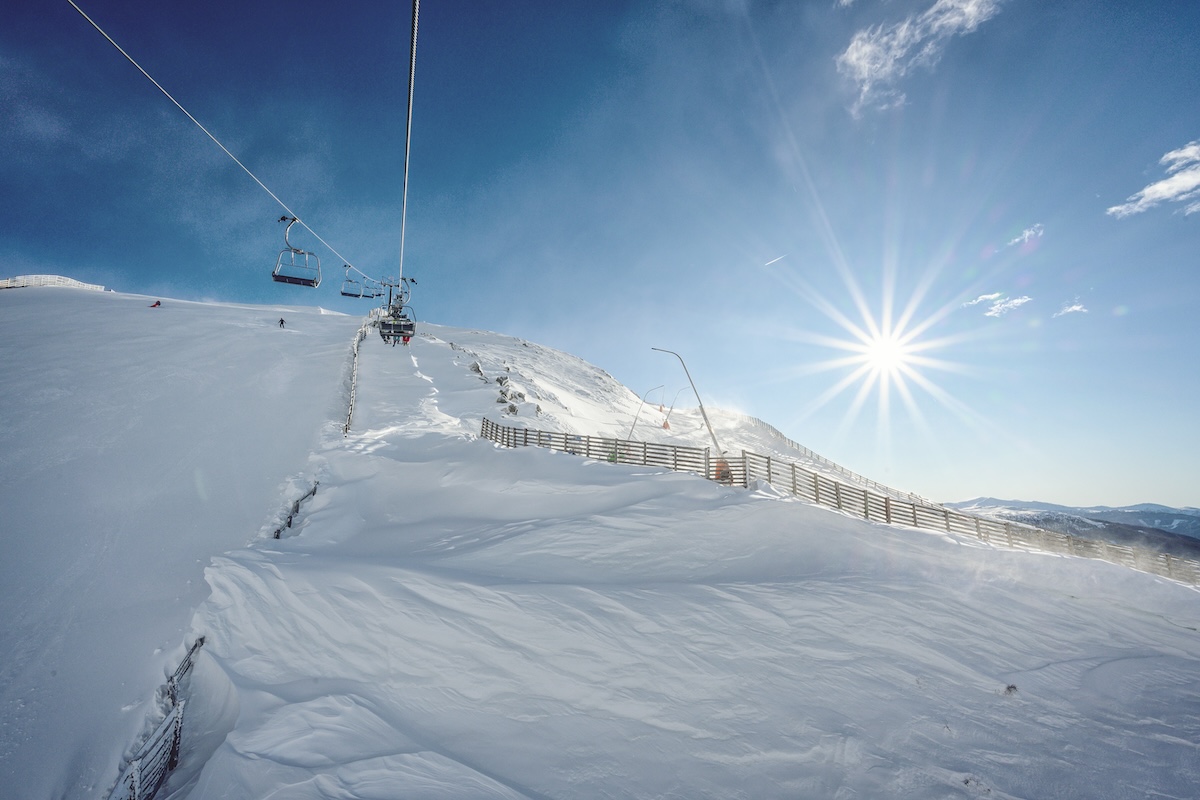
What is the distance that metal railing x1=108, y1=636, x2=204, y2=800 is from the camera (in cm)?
605

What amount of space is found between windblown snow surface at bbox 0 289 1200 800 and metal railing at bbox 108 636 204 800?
0.23m

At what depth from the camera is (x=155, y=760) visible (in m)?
6.64

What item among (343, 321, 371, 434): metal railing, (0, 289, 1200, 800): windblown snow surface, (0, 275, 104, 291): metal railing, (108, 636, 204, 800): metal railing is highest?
(0, 275, 104, 291): metal railing

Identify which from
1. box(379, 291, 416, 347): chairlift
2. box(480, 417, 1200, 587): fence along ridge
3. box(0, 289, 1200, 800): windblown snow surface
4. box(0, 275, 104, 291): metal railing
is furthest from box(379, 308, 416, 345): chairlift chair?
box(0, 275, 104, 291): metal railing

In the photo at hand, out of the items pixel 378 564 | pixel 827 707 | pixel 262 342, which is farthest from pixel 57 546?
pixel 262 342

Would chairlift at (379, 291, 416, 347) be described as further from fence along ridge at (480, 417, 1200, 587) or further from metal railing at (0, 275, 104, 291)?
metal railing at (0, 275, 104, 291)

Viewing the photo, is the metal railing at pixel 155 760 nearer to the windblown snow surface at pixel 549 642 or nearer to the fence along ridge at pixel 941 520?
the windblown snow surface at pixel 549 642

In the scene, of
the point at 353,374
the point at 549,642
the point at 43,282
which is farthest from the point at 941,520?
the point at 43,282

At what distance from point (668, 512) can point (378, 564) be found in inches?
318

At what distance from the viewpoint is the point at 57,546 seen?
10.6 metres

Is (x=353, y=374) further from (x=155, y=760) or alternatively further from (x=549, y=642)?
(x=549, y=642)

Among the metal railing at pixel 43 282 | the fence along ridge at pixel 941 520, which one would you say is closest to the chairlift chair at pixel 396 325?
the fence along ridge at pixel 941 520

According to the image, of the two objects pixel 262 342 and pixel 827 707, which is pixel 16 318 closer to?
pixel 262 342

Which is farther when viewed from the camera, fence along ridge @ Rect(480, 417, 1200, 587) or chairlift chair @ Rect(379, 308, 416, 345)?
chairlift chair @ Rect(379, 308, 416, 345)
